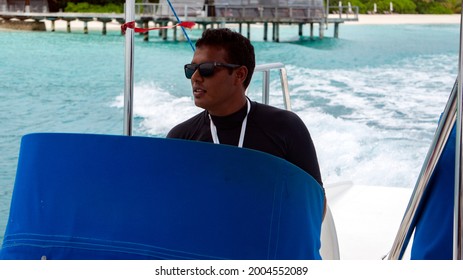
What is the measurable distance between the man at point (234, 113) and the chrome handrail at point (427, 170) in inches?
12.4

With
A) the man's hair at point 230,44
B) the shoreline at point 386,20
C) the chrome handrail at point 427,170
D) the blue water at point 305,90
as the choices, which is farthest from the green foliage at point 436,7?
the chrome handrail at point 427,170

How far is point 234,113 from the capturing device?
1684 mm

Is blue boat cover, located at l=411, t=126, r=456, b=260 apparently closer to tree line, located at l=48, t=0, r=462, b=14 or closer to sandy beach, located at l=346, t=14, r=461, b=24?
tree line, located at l=48, t=0, r=462, b=14

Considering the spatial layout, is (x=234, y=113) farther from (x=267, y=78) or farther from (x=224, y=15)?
(x=224, y=15)

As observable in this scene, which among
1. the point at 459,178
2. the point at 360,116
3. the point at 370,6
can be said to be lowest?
the point at 360,116

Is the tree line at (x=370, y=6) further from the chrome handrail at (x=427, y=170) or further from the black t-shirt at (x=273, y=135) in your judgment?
the chrome handrail at (x=427, y=170)

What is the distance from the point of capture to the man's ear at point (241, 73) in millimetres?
1706

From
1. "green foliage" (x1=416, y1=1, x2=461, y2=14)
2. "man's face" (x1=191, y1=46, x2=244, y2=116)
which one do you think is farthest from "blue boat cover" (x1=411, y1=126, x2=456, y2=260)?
"green foliage" (x1=416, y1=1, x2=461, y2=14)

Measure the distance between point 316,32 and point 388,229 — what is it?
33.6m

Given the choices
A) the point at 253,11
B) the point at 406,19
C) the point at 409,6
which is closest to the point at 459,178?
the point at 253,11

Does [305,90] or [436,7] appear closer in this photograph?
[305,90]

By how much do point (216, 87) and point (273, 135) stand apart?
0.52 feet

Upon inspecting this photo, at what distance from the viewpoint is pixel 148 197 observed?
3.82 feet

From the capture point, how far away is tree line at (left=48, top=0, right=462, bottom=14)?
115 ft
